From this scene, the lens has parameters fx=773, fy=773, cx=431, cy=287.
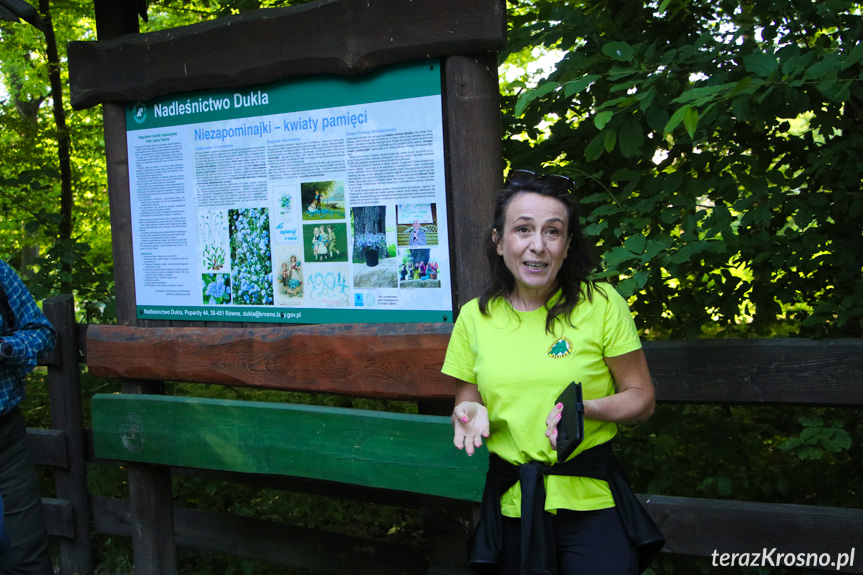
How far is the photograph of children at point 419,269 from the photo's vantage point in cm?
321

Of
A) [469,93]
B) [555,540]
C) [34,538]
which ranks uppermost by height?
[469,93]

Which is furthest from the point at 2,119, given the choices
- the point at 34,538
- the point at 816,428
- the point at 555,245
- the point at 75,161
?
the point at 816,428

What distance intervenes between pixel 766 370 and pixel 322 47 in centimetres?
225

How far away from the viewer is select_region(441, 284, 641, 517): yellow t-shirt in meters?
2.09

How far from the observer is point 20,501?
149 inches

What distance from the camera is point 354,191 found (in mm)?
3338

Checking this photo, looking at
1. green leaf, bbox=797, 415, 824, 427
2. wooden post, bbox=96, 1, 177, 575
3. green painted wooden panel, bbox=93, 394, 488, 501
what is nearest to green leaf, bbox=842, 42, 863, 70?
green leaf, bbox=797, 415, 824, 427

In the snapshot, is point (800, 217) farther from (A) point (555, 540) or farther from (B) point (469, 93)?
(A) point (555, 540)

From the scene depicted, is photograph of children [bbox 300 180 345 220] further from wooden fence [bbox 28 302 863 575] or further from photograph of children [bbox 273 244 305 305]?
wooden fence [bbox 28 302 863 575]

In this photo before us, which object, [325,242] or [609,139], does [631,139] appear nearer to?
[609,139]

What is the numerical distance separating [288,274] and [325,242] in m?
0.27

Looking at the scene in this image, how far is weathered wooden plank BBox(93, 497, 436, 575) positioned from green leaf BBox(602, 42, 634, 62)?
8.45 ft

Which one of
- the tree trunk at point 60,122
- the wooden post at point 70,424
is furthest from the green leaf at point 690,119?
the tree trunk at point 60,122

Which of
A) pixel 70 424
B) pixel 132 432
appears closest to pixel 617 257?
pixel 132 432
